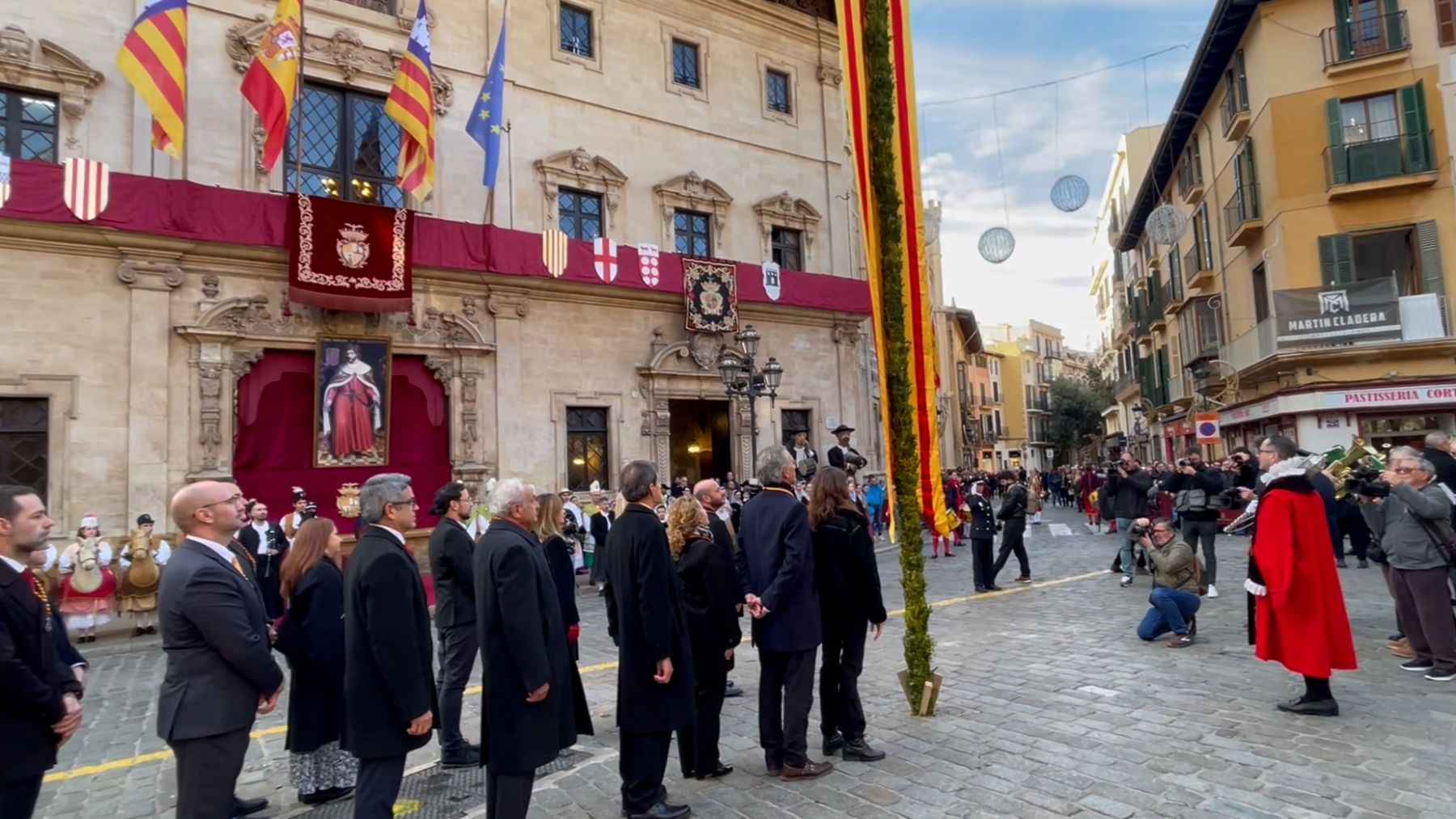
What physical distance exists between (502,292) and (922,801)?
1493cm

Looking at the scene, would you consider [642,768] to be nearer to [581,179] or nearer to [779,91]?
[581,179]

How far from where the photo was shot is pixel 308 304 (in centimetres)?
1475

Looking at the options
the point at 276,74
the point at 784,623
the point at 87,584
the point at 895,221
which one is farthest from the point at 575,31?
the point at 784,623

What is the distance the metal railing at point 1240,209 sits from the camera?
71.7ft

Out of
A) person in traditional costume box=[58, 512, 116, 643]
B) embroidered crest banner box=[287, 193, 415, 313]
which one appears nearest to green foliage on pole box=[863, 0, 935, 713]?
person in traditional costume box=[58, 512, 116, 643]

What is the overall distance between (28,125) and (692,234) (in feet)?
44.0

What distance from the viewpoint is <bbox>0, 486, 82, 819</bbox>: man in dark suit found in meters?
3.30

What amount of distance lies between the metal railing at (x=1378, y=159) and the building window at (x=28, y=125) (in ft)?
88.8

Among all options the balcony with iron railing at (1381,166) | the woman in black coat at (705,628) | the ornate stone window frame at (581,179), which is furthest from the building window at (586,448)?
the balcony with iron railing at (1381,166)

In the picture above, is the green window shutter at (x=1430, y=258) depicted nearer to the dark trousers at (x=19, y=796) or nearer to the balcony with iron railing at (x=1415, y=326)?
the balcony with iron railing at (x=1415, y=326)

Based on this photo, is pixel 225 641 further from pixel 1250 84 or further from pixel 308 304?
pixel 1250 84

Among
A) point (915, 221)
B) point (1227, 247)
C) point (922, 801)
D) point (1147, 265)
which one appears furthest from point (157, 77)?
point (1147, 265)

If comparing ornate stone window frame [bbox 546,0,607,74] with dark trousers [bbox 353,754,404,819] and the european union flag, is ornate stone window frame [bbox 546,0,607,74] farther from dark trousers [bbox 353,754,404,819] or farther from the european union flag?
dark trousers [bbox 353,754,404,819]

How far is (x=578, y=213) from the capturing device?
19406 mm
